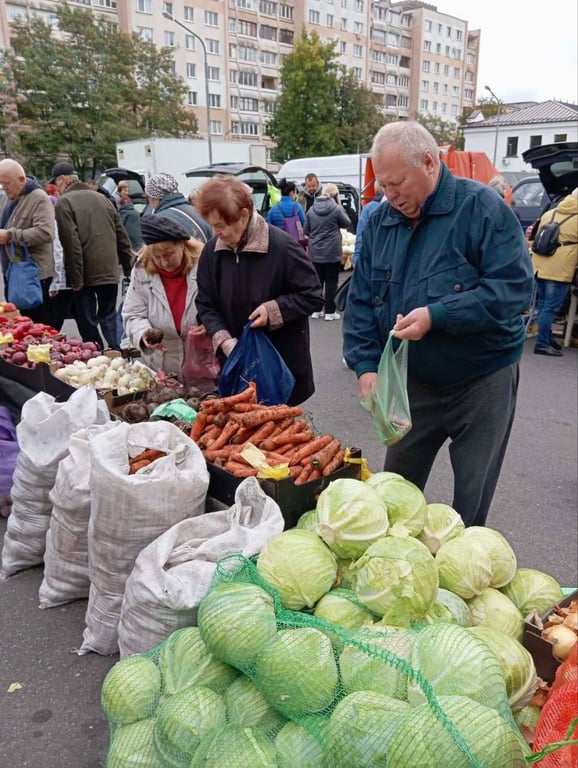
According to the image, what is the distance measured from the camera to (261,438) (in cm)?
286

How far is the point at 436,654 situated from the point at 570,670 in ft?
1.18

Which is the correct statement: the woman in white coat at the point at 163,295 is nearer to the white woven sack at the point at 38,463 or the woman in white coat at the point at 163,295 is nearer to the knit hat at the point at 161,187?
the white woven sack at the point at 38,463

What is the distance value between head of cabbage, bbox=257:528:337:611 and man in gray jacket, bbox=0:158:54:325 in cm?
466

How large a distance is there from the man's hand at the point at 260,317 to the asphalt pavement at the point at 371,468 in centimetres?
171

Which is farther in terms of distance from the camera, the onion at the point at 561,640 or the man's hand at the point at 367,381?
the man's hand at the point at 367,381

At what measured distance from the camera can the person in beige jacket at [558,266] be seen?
23.5ft

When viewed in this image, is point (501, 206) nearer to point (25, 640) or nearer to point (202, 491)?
point (202, 491)

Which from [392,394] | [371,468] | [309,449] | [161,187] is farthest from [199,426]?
[161,187]

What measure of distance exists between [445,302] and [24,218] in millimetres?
4691

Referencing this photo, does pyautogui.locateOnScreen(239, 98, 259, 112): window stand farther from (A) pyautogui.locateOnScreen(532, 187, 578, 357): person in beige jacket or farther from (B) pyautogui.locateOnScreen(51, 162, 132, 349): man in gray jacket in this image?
(B) pyautogui.locateOnScreen(51, 162, 132, 349): man in gray jacket

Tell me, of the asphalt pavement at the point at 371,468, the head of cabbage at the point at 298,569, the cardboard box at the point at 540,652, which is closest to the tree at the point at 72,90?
the asphalt pavement at the point at 371,468

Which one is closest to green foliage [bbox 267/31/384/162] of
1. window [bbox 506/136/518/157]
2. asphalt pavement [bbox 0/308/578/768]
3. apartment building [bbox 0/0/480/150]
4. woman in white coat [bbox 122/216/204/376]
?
apartment building [bbox 0/0/480/150]

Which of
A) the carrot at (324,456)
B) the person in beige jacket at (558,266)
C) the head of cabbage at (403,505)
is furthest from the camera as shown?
the person in beige jacket at (558,266)

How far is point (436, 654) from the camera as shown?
1.52 m
